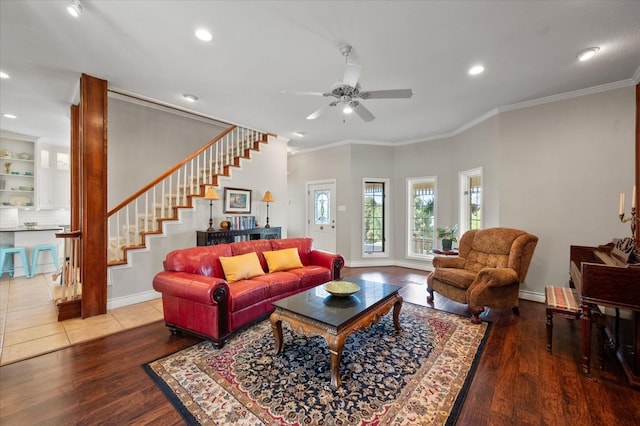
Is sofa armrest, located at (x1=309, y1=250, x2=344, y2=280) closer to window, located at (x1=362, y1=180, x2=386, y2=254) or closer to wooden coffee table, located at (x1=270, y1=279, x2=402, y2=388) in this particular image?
wooden coffee table, located at (x1=270, y1=279, x2=402, y2=388)

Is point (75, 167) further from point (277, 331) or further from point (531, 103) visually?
point (531, 103)

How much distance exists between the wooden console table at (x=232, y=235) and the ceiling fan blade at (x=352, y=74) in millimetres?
3301

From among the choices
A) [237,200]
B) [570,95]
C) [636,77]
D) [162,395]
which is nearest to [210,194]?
[237,200]

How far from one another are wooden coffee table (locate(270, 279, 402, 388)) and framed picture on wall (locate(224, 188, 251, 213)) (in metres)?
3.04

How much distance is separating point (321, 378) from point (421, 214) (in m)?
4.93

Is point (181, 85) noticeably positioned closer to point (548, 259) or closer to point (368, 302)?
point (368, 302)

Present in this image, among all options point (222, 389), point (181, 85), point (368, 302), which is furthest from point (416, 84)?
point (222, 389)

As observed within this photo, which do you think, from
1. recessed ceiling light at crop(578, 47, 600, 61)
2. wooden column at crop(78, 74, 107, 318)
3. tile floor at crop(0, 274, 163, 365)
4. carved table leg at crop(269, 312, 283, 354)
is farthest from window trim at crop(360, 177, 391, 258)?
wooden column at crop(78, 74, 107, 318)

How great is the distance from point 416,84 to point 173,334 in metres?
4.22

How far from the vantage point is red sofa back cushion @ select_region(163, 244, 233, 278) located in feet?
9.71

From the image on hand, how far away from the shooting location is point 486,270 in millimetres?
3125

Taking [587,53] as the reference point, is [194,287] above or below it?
below

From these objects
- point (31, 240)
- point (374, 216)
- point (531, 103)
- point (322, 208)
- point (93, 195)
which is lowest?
point (31, 240)

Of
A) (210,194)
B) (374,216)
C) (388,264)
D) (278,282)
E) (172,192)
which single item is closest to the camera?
(278,282)
